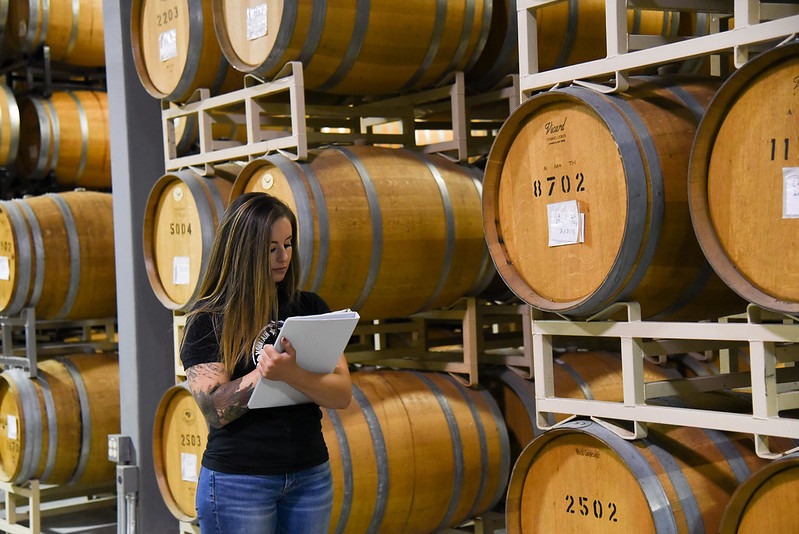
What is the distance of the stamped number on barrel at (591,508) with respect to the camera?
11.1 feet

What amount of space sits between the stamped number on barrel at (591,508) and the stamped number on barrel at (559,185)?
3.30 feet

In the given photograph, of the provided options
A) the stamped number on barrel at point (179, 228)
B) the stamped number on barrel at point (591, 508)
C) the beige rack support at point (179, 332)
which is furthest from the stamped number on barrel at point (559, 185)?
the beige rack support at point (179, 332)

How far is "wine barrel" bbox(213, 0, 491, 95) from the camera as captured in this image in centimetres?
464

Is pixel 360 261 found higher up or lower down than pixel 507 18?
lower down

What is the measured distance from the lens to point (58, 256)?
6812 mm

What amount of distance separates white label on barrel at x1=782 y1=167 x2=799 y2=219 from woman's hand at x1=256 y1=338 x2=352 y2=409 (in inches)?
53.8

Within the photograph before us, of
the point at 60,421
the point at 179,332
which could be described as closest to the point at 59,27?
the point at 60,421

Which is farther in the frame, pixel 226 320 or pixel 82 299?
pixel 82 299

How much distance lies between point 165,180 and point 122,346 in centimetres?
133

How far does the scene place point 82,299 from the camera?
7000mm

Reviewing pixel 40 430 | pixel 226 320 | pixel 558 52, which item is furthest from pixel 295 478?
pixel 40 430

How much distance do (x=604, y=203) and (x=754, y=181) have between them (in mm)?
514

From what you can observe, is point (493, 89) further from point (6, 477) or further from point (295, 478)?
point (6, 477)

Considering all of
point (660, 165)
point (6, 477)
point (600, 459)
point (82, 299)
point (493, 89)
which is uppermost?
point (493, 89)
